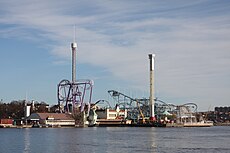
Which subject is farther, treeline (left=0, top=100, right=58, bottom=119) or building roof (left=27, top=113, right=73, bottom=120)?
treeline (left=0, top=100, right=58, bottom=119)

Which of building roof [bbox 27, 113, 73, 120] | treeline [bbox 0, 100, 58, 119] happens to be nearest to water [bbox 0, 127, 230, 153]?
building roof [bbox 27, 113, 73, 120]

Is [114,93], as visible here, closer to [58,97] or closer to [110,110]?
[110,110]

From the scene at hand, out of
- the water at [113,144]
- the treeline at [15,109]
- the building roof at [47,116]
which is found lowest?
the water at [113,144]

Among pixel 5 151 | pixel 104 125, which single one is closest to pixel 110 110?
pixel 104 125

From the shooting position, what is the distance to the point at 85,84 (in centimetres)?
14625

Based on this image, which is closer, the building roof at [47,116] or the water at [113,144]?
the water at [113,144]

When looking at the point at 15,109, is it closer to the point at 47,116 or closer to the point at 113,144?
the point at 47,116

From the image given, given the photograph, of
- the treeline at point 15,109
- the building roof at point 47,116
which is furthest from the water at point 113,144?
the treeline at point 15,109

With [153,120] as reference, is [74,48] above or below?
above

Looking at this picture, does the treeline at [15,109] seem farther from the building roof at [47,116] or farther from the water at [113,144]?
the water at [113,144]

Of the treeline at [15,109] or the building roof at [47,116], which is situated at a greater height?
the treeline at [15,109]

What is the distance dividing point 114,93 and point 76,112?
19.0m

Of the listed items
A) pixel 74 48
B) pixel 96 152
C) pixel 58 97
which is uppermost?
pixel 74 48

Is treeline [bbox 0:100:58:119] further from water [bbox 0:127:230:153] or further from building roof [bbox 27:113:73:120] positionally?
water [bbox 0:127:230:153]
